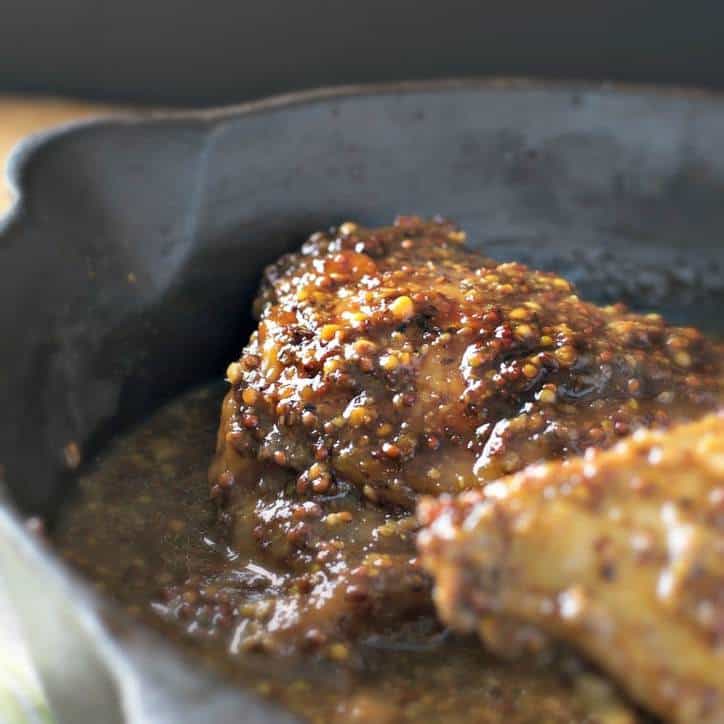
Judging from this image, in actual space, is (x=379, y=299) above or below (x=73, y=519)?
above

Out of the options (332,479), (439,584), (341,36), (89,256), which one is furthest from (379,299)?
(341,36)

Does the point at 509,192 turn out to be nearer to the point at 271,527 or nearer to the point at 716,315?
the point at 716,315

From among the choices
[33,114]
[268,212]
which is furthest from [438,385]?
[33,114]

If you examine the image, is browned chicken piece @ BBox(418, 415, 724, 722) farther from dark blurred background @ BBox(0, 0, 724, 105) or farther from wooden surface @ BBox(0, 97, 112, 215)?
dark blurred background @ BBox(0, 0, 724, 105)

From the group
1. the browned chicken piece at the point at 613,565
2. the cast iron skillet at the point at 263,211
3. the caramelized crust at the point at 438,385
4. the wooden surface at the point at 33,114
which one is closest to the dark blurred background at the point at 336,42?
the wooden surface at the point at 33,114

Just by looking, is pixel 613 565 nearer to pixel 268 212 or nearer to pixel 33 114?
pixel 268 212

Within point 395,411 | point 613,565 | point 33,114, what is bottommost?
point 33,114
